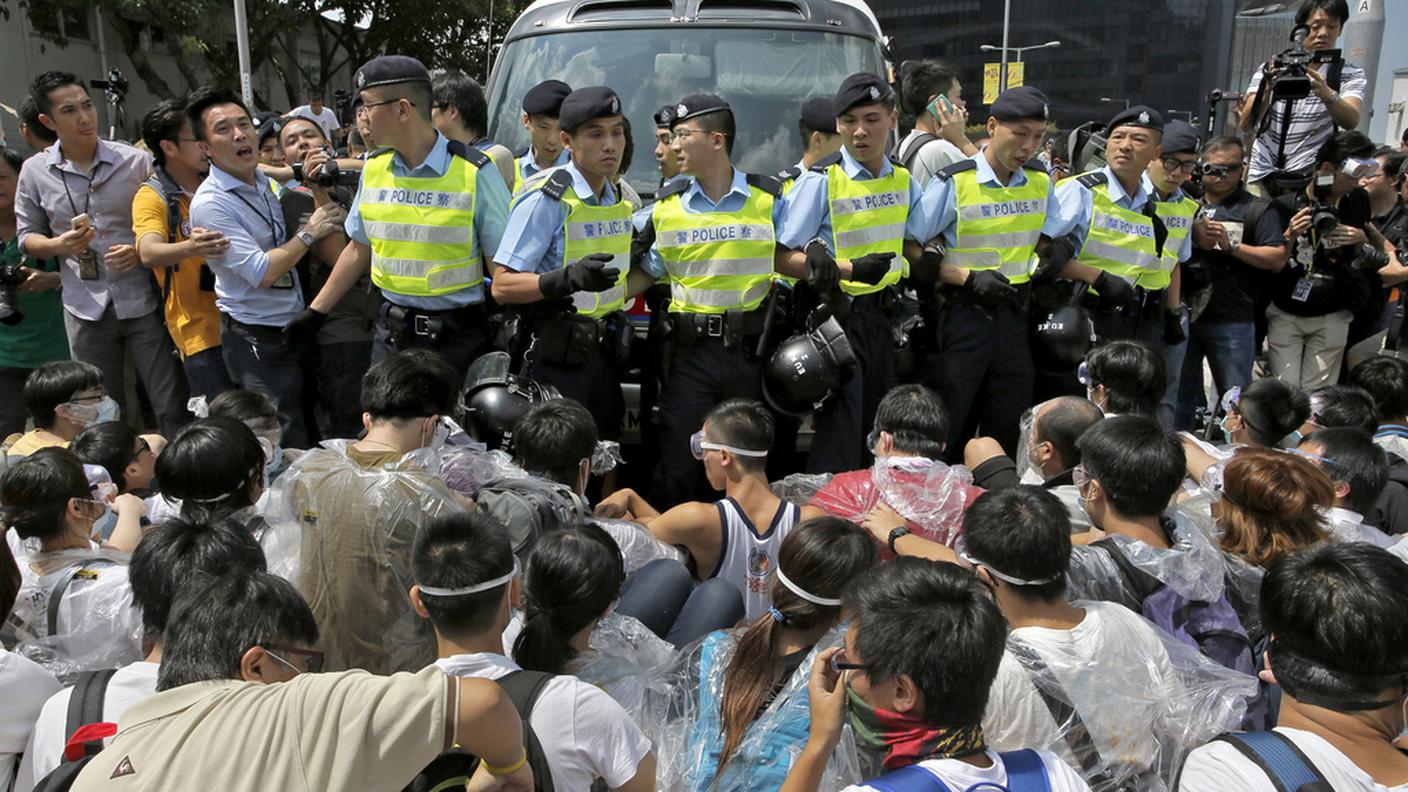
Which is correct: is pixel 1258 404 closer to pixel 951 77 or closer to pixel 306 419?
pixel 951 77

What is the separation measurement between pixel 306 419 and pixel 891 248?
2836 millimetres

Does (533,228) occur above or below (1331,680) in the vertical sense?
above

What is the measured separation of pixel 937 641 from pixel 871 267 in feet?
9.31

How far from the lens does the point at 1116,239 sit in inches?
204

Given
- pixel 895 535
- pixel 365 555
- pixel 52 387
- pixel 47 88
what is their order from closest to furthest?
pixel 365 555 < pixel 895 535 < pixel 52 387 < pixel 47 88

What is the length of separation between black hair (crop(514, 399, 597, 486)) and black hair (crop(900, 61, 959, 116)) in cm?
377

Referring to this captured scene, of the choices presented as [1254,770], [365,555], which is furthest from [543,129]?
[1254,770]

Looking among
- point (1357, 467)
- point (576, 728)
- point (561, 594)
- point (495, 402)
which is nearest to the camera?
point (576, 728)

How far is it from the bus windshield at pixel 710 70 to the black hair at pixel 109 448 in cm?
282

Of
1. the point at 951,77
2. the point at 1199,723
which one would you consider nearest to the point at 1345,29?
the point at 951,77

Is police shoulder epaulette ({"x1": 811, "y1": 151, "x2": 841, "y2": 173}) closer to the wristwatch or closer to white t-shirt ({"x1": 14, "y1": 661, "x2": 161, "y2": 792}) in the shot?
the wristwatch

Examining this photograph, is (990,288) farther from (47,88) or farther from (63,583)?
(47,88)

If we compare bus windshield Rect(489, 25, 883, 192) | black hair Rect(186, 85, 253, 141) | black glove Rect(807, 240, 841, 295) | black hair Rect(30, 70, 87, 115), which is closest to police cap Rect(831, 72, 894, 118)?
black glove Rect(807, 240, 841, 295)

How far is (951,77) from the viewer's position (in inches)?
245
